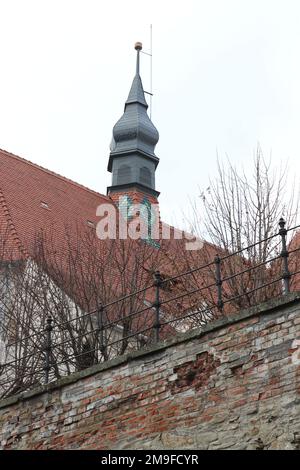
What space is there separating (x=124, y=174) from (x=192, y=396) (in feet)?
89.6

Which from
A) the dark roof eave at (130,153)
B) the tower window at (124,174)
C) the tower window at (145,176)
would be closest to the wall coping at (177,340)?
the tower window at (124,174)

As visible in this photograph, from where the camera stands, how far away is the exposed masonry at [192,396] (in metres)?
10.6

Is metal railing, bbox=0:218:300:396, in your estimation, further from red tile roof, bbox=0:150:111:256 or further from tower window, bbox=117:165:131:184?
tower window, bbox=117:165:131:184

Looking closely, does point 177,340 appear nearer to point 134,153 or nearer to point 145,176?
point 145,176

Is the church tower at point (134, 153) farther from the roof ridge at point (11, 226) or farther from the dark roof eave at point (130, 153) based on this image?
the roof ridge at point (11, 226)

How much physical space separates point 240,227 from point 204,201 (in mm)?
1239

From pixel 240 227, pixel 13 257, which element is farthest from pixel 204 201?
pixel 13 257

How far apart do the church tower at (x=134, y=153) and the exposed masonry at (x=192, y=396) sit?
78.3ft

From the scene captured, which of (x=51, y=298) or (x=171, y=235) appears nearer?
(x=51, y=298)

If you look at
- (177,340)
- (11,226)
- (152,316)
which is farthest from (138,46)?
(177,340)

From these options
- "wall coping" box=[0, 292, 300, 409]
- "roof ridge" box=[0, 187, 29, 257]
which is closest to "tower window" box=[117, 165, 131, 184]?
"roof ridge" box=[0, 187, 29, 257]

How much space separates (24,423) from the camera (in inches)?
520
